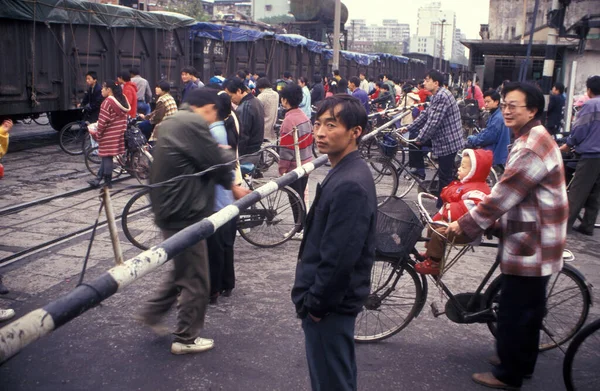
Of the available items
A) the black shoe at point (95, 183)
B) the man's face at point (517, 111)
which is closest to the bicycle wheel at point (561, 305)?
the man's face at point (517, 111)

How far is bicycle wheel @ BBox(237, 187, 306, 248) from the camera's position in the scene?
6129 mm

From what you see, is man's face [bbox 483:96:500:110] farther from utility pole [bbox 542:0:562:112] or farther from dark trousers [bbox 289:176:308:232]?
utility pole [bbox 542:0:562:112]

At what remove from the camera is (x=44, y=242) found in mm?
6031

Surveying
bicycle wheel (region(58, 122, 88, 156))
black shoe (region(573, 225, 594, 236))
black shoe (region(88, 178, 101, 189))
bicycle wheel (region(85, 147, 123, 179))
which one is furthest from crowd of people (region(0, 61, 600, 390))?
bicycle wheel (region(58, 122, 88, 156))

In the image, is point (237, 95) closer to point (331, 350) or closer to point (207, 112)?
point (207, 112)

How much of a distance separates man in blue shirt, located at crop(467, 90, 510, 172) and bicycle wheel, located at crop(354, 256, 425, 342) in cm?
413

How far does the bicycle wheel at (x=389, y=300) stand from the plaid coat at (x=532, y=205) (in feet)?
2.68

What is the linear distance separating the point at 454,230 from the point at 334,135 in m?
1.18

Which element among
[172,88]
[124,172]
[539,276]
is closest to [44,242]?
[124,172]

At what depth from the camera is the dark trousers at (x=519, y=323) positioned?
3.26 metres

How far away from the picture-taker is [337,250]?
2.40 metres

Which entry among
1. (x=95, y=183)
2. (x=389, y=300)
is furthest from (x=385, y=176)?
(x=389, y=300)

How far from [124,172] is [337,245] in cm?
827

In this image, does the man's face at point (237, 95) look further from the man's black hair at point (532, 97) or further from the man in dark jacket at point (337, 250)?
the man in dark jacket at point (337, 250)
